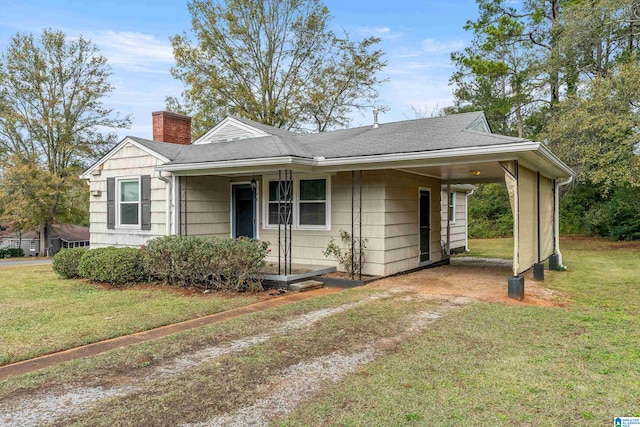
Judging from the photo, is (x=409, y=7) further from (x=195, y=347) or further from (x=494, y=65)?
(x=195, y=347)

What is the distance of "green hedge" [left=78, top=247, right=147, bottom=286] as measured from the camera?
8.34m

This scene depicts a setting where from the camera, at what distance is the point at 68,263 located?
9.27m

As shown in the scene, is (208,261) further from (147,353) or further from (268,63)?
(268,63)

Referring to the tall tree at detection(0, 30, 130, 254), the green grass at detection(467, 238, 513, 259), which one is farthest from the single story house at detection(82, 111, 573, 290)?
the tall tree at detection(0, 30, 130, 254)

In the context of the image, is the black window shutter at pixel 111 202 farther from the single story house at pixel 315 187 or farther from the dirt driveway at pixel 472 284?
the dirt driveway at pixel 472 284

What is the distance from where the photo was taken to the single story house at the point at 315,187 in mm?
8078

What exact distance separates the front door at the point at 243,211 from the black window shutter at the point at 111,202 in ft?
9.67

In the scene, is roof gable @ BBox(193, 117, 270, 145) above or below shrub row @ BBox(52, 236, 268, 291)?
above

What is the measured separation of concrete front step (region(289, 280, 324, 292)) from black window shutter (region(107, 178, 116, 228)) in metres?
5.54

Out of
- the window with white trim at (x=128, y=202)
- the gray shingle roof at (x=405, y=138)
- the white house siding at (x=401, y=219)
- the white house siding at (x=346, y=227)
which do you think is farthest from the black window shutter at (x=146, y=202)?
the white house siding at (x=401, y=219)

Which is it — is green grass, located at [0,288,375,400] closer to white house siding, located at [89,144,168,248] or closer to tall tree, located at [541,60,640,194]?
white house siding, located at [89,144,168,248]

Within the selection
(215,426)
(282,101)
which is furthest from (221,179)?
(282,101)

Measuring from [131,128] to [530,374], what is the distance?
103ft

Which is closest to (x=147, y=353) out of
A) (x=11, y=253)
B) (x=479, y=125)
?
(x=479, y=125)
